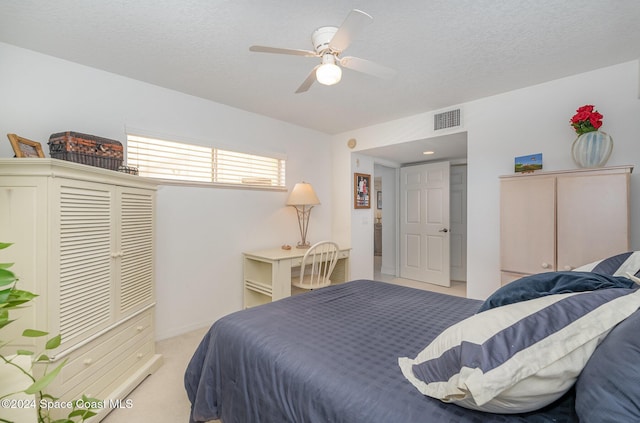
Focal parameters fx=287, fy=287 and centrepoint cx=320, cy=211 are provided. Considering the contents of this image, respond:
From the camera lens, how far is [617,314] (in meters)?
0.70

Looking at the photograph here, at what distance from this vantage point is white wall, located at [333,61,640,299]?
2.23 metres

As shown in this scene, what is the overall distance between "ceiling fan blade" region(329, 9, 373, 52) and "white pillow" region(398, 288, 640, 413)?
135cm

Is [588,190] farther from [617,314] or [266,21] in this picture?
[266,21]

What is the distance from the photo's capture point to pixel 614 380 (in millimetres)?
582

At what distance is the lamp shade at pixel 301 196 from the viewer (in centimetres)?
347

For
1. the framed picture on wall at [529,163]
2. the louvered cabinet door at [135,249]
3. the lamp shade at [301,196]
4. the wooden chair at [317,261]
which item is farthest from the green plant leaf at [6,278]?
the framed picture on wall at [529,163]

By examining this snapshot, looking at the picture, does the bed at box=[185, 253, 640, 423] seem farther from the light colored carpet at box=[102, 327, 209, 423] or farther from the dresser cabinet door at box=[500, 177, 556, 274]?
the dresser cabinet door at box=[500, 177, 556, 274]

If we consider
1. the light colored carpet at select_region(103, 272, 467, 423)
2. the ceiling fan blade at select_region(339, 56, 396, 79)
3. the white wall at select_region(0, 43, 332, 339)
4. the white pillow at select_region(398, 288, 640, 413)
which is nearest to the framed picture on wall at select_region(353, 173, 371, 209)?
the white wall at select_region(0, 43, 332, 339)

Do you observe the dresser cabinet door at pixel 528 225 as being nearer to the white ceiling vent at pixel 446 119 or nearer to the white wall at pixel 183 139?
the white ceiling vent at pixel 446 119

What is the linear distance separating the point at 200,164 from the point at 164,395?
204 centimetres

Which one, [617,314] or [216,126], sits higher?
[216,126]

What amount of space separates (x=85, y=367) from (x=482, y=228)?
3343 millimetres

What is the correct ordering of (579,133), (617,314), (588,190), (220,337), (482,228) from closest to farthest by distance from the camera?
1. (617,314)
2. (220,337)
3. (588,190)
4. (579,133)
5. (482,228)

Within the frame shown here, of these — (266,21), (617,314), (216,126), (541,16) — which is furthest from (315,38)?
(617,314)
